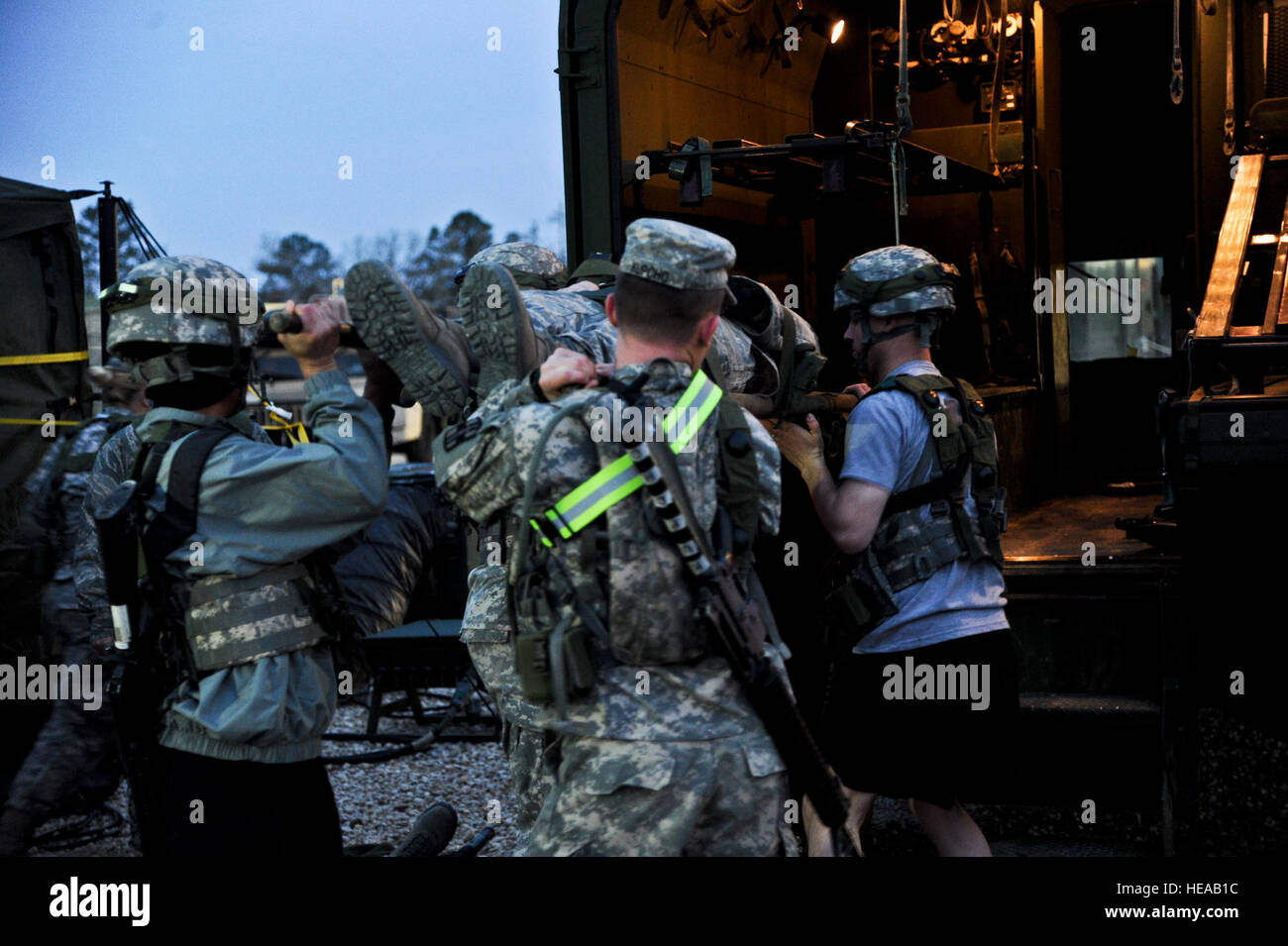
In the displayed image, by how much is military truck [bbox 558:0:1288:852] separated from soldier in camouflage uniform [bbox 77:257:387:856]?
6.34 feet

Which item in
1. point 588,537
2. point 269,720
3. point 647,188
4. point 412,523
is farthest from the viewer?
point 412,523

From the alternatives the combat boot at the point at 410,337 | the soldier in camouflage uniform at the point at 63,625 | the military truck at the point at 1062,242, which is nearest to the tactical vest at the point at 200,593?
the combat boot at the point at 410,337

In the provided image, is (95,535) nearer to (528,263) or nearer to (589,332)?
(528,263)

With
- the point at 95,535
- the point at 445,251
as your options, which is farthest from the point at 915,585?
the point at 445,251

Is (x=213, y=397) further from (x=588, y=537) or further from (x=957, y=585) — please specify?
(x=957, y=585)

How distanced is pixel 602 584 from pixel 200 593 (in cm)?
102

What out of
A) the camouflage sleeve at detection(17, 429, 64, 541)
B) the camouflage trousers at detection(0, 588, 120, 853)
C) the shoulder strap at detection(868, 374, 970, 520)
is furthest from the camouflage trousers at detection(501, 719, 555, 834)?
the camouflage sleeve at detection(17, 429, 64, 541)

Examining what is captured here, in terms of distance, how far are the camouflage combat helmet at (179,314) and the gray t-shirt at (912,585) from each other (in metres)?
1.57

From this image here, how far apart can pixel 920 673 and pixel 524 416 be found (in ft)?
4.81

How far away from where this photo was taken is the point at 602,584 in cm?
255

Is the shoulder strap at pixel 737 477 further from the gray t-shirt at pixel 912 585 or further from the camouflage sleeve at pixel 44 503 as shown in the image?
the camouflage sleeve at pixel 44 503

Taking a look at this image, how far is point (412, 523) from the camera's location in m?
6.57

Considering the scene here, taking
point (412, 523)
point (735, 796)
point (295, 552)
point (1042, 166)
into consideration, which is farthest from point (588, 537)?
point (1042, 166)

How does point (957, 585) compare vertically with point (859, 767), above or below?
above
